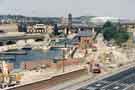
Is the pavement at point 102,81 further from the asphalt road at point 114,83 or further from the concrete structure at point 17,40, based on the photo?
the concrete structure at point 17,40

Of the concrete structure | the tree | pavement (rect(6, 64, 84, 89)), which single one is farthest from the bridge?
pavement (rect(6, 64, 84, 89))

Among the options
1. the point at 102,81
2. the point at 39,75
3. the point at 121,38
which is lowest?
the point at 121,38

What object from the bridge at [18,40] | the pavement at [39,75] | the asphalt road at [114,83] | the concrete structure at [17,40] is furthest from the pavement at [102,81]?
the concrete structure at [17,40]

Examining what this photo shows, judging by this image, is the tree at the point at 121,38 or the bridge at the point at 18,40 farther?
the bridge at the point at 18,40

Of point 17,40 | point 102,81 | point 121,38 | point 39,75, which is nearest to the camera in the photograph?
point 102,81

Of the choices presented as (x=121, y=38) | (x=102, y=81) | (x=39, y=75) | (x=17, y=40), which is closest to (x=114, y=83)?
(x=102, y=81)

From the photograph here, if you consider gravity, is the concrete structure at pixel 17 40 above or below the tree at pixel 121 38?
below

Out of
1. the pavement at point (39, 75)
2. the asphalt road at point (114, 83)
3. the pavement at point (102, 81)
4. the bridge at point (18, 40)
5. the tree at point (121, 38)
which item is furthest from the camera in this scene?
the bridge at point (18, 40)

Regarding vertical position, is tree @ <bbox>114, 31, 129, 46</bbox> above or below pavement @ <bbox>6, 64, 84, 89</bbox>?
below

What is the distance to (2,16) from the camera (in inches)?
7333

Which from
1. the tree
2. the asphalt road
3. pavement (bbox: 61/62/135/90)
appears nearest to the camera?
pavement (bbox: 61/62/135/90)

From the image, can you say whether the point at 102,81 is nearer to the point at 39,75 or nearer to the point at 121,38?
the point at 39,75

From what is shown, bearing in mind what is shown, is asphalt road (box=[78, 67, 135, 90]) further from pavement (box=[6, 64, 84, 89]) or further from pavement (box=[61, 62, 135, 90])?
pavement (box=[6, 64, 84, 89])

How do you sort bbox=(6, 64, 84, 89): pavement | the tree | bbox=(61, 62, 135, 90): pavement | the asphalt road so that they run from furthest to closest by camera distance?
the tree
bbox=(6, 64, 84, 89): pavement
the asphalt road
bbox=(61, 62, 135, 90): pavement
